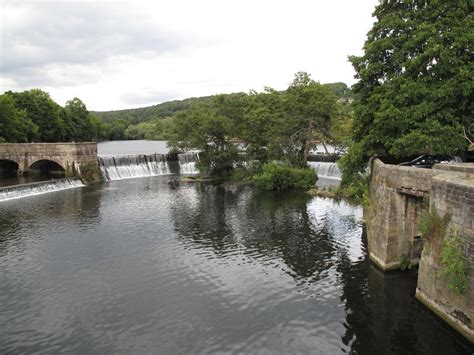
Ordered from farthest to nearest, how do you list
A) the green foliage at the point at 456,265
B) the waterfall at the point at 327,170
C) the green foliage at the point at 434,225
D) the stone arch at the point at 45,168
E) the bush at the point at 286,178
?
the stone arch at the point at 45,168, the waterfall at the point at 327,170, the bush at the point at 286,178, the green foliage at the point at 434,225, the green foliage at the point at 456,265

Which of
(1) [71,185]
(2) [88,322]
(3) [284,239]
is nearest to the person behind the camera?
(2) [88,322]

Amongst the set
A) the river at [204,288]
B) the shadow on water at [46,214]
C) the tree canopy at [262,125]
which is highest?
the tree canopy at [262,125]

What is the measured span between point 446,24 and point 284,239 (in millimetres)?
14190

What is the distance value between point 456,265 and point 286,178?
93.3ft

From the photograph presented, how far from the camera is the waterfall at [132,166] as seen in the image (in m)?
48.1

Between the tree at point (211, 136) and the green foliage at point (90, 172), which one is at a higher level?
the tree at point (211, 136)

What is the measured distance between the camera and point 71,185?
138ft

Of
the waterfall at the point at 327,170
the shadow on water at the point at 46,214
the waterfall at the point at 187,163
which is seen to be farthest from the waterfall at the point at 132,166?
the waterfall at the point at 327,170

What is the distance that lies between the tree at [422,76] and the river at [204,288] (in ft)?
22.2

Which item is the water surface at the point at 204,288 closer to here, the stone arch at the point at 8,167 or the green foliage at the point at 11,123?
the stone arch at the point at 8,167

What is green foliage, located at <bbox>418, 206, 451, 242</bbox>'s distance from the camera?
12023 millimetres

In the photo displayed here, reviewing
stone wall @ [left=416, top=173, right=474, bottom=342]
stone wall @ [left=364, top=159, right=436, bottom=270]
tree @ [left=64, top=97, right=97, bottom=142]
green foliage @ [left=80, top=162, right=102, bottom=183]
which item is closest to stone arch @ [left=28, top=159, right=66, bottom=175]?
green foliage @ [left=80, top=162, right=102, bottom=183]

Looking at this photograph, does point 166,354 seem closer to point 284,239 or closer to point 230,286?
point 230,286

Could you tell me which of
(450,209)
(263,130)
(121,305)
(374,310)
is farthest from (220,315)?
(263,130)
